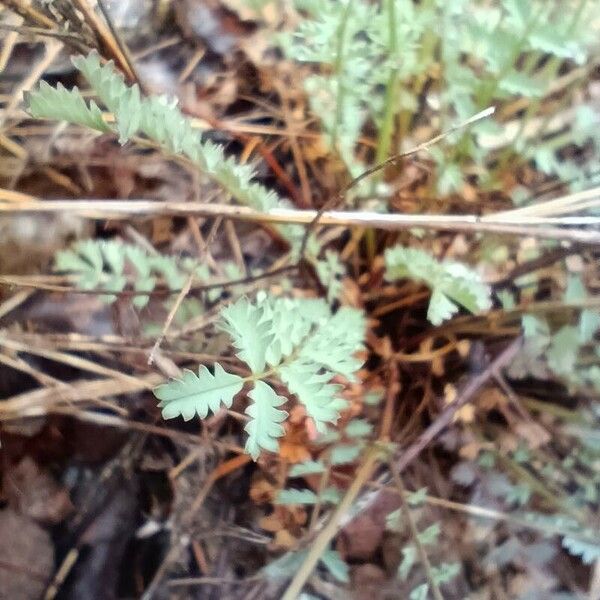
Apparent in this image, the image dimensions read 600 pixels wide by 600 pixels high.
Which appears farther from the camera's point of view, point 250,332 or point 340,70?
point 340,70

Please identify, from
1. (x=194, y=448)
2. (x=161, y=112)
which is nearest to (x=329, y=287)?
(x=194, y=448)

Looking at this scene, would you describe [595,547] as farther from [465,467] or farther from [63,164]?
[63,164]

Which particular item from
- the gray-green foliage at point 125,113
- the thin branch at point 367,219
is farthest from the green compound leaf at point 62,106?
the thin branch at point 367,219

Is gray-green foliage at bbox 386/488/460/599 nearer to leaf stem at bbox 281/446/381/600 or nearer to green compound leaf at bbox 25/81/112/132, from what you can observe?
leaf stem at bbox 281/446/381/600

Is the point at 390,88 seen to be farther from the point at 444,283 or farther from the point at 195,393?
the point at 195,393

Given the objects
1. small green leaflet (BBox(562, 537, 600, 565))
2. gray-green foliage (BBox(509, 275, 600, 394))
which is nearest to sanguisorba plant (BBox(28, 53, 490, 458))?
gray-green foliage (BBox(509, 275, 600, 394))

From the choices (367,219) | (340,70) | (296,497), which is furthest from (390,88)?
(296,497)
